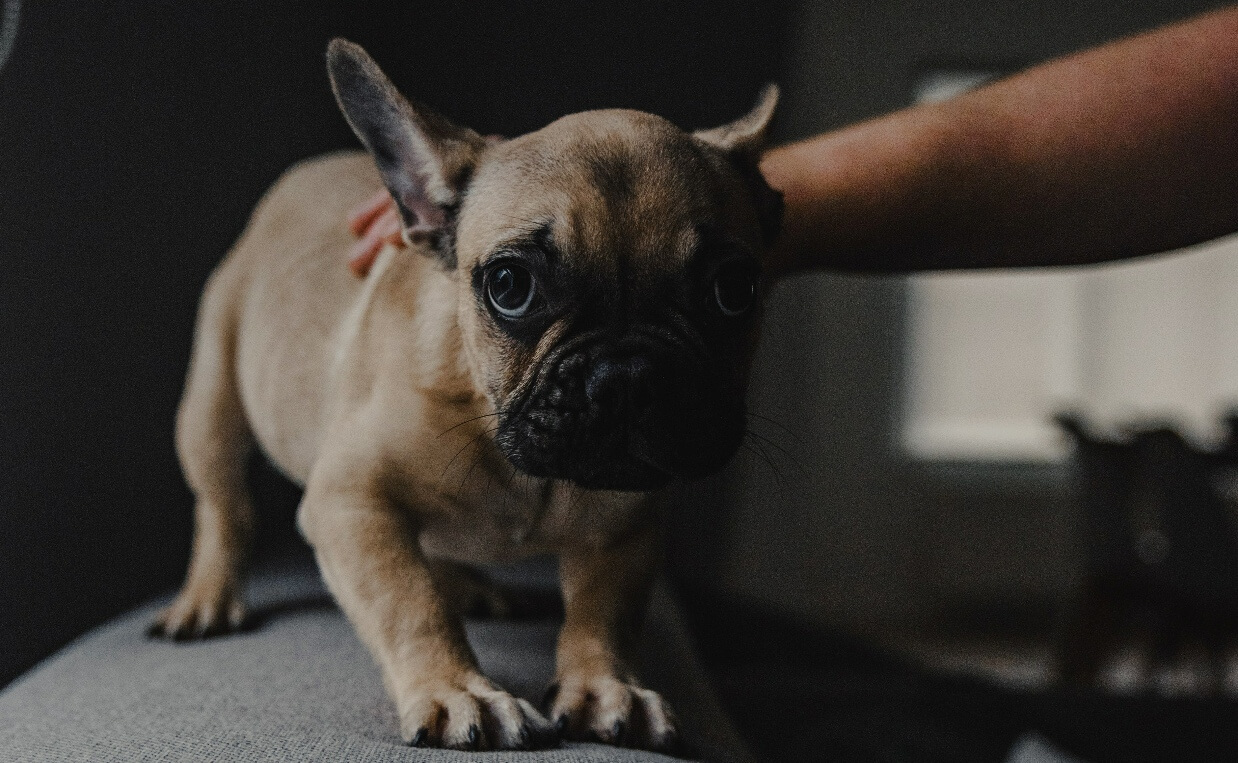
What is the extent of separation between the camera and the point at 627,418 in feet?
3.70

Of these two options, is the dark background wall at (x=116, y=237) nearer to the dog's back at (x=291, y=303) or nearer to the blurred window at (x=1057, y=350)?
the dog's back at (x=291, y=303)

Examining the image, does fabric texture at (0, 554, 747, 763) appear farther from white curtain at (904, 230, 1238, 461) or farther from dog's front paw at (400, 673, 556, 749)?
white curtain at (904, 230, 1238, 461)

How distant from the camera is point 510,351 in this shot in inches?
51.3

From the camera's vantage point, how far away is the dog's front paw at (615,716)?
3.95 feet

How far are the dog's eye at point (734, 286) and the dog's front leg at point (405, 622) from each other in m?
0.48

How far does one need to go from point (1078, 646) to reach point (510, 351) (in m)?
4.58

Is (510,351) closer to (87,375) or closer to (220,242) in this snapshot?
(87,375)

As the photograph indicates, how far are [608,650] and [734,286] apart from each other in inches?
18.3

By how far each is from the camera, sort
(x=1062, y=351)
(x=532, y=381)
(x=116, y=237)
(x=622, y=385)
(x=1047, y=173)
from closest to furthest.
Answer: (x=622, y=385) < (x=532, y=381) < (x=1047, y=173) < (x=116, y=237) < (x=1062, y=351)

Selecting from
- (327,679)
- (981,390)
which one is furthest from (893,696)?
(981,390)

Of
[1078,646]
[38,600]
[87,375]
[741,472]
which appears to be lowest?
[1078,646]

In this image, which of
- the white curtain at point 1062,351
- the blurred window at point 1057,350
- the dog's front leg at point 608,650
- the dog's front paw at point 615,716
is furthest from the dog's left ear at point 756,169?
the blurred window at point 1057,350

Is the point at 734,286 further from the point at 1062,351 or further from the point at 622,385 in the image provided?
the point at 1062,351

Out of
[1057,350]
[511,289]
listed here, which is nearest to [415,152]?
[511,289]
